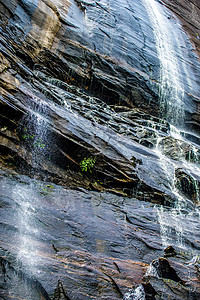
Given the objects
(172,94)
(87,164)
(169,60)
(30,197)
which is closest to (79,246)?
(30,197)

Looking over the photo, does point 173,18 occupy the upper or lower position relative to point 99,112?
upper

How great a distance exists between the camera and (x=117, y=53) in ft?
51.0

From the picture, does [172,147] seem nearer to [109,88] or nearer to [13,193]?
[109,88]

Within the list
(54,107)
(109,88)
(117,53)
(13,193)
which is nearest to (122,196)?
(13,193)

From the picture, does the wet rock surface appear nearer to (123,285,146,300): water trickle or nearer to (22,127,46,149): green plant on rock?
(123,285,146,300): water trickle

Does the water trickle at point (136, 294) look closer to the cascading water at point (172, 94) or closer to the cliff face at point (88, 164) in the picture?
the cliff face at point (88, 164)

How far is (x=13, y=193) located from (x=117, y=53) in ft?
44.3

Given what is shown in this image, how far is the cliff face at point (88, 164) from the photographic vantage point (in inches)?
169

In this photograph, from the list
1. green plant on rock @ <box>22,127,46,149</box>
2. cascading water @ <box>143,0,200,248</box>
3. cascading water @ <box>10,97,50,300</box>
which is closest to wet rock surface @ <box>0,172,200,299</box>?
cascading water @ <box>10,97,50,300</box>

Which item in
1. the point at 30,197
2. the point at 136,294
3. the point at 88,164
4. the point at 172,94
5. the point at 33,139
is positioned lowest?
the point at 30,197

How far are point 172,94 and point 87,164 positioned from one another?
454 inches

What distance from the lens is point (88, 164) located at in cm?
772

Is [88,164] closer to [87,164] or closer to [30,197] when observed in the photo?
[87,164]

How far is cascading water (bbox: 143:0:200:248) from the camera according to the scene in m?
6.91
